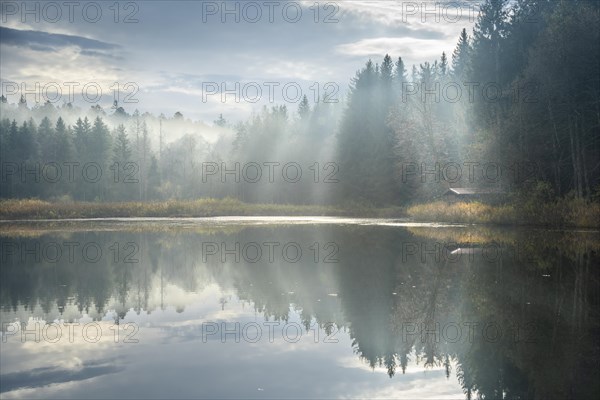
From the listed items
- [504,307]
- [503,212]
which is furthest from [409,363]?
[503,212]

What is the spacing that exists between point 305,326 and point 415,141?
5296 centimetres

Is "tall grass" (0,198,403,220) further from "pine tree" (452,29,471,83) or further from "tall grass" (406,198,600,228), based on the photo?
"pine tree" (452,29,471,83)

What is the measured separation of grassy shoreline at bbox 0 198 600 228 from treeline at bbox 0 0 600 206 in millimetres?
1901

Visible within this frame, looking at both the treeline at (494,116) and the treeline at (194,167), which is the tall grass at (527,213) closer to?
the treeline at (494,116)

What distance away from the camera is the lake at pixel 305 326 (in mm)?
6809

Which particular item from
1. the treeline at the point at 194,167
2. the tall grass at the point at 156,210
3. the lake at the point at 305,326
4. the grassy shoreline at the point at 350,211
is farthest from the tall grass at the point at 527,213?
the treeline at the point at 194,167

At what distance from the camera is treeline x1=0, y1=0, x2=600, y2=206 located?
37875 mm

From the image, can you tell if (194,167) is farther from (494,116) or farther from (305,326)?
(305,326)

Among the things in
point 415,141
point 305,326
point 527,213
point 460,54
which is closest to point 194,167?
point 460,54

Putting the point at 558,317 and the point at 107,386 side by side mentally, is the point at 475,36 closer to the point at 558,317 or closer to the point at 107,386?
the point at 558,317

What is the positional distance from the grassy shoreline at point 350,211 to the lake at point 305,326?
15576 mm

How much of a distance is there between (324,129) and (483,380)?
303 ft

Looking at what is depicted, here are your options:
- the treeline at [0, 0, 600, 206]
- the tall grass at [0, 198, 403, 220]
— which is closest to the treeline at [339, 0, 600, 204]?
the treeline at [0, 0, 600, 206]

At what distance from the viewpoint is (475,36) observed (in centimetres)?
6384
